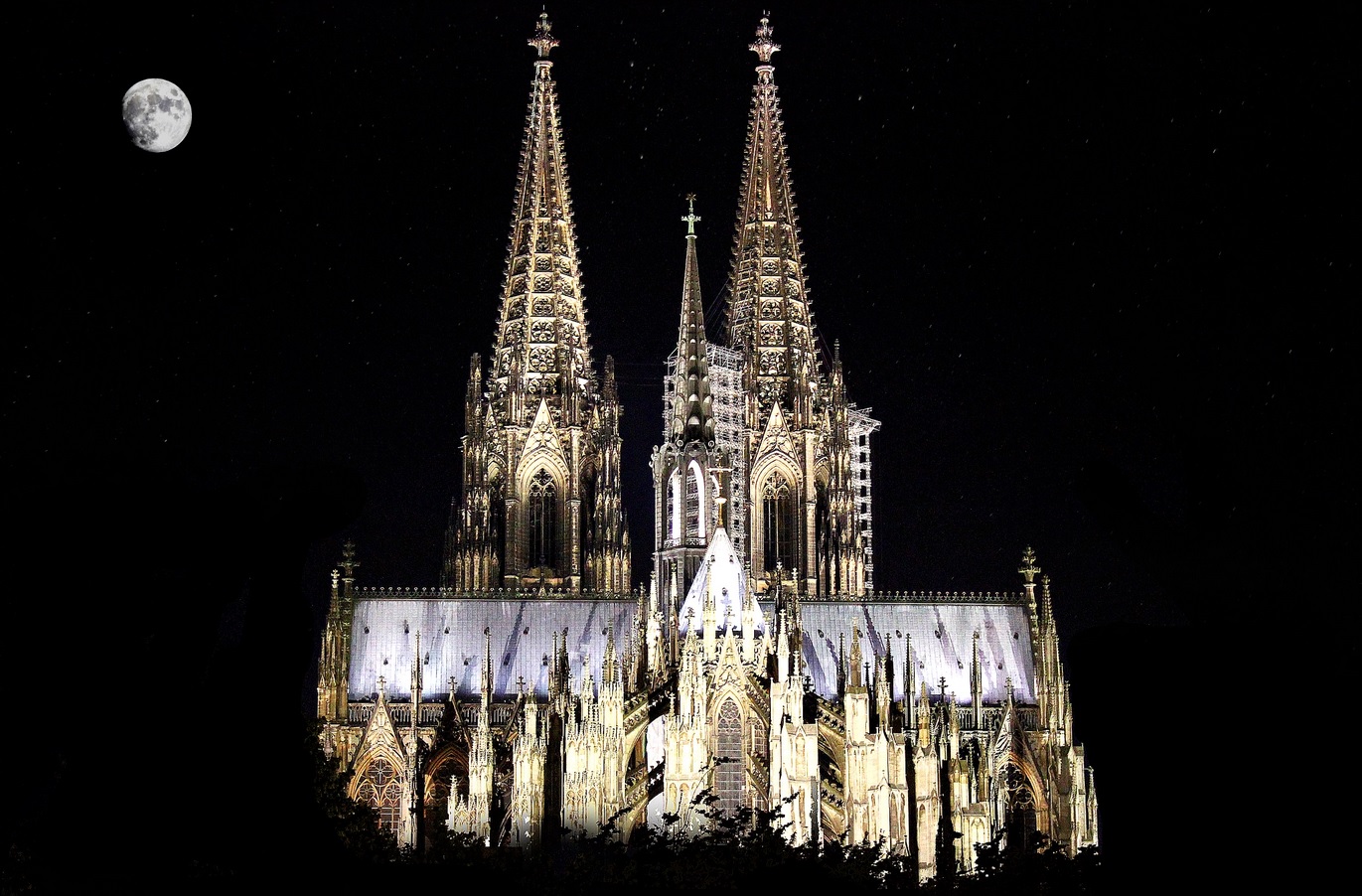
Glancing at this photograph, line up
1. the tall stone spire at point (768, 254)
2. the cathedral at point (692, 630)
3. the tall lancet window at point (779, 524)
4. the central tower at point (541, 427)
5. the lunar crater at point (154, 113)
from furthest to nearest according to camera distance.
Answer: the tall stone spire at point (768, 254), the tall lancet window at point (779, 524), the central tower at point (541, 427), the cathedral at point (692, 630), the lunar crater at point (154, 113)

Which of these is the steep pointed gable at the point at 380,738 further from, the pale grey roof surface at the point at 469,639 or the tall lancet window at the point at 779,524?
the tall lancet window at the point at 779,524

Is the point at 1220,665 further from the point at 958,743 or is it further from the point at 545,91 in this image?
the point at 545,91

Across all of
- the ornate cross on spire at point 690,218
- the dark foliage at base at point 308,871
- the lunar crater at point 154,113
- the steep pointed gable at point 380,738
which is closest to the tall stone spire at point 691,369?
the ornate cross on spire at point 690,218

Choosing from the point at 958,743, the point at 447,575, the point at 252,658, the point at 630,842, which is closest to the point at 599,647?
the point at 447,575

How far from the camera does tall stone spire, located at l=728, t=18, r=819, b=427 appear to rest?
73375 mm

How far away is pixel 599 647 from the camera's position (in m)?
62.2

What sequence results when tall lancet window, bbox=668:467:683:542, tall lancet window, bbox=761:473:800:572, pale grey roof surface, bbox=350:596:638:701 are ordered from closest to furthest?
pale grey roof surface, bbox=350:596:638:701 → tall lancet window, bbox=668:467:683:542 → tall lancet window, bbox=761:473:800:572

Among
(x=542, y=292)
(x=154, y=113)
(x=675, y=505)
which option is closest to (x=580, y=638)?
(x=675, y=505)

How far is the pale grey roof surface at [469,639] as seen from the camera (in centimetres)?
6212

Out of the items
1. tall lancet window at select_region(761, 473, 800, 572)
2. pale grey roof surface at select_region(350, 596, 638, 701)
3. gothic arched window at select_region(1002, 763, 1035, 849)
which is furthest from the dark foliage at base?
tall lancet window at select_region(761, 473, 800, 572)

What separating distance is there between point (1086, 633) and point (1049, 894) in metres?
6.69

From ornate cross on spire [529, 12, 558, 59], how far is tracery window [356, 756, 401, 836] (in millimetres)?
28083

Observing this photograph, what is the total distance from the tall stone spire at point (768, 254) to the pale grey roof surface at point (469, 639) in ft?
45.1

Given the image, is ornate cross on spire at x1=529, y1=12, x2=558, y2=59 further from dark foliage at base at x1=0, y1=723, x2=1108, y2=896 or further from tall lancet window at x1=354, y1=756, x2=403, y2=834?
dark foliage at base at x1=0, y1=723, x2=1108, y2=896
